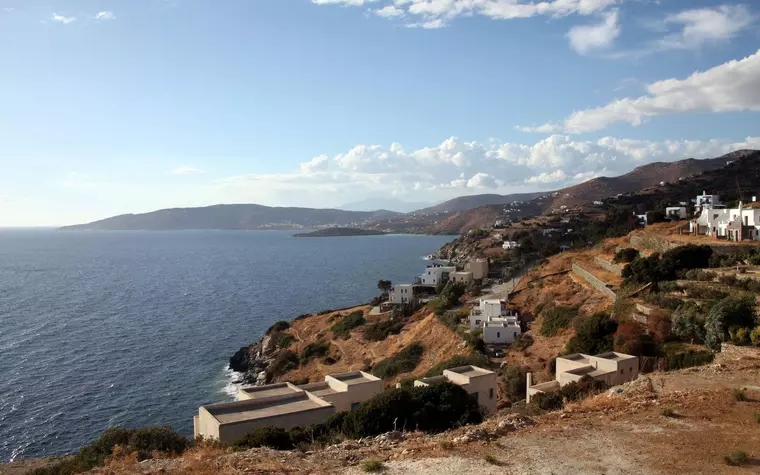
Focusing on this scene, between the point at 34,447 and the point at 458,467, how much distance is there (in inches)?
1004

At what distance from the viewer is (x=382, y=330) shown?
42.5m

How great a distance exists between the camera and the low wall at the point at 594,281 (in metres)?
30.9

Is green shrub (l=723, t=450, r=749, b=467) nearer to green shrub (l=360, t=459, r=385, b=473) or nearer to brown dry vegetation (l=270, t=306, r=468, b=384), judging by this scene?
green shrub (l=360, t=459, r=385, b=473)

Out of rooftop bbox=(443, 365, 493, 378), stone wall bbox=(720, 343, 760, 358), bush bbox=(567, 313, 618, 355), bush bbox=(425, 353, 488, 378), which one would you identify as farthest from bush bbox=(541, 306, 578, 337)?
stone wall bbox=(720, 343, 760, 358)

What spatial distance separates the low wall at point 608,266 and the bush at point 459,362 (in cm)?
1125

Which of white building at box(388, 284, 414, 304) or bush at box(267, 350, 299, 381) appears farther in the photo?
white building at box(388, 284, 414, 304)

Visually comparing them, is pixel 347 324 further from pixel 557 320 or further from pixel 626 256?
pixel 626 256

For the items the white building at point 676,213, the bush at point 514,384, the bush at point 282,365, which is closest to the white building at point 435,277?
the white building at point 676,213

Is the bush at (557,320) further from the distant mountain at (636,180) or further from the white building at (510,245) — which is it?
the distant mountain at (636,180)

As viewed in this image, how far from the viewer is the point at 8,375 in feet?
120

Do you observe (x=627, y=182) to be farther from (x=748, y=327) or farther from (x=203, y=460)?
(x=203, y=460)

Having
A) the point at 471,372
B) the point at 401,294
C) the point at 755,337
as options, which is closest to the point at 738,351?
the point at 755,337

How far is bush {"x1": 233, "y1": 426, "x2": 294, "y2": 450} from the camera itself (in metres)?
13.4

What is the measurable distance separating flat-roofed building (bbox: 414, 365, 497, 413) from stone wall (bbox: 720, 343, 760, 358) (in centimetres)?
781
